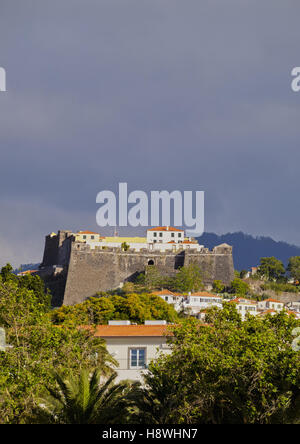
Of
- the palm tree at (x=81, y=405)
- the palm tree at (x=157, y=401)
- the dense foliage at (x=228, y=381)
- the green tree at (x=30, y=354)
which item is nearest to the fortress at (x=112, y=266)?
the green tree at (x=30, y=354)

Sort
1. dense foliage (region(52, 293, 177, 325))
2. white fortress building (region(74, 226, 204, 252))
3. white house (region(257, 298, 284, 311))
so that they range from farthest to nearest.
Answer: white fortress building (region(74, 226, 204, 252)), white house (region(257, 298, 284, 311)), dense foliage (region(52, 293, 177, 325))

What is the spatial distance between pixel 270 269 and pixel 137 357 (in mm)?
78110

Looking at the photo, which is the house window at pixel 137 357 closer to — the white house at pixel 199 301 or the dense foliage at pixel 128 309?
the dense foliage at pixel 128 309

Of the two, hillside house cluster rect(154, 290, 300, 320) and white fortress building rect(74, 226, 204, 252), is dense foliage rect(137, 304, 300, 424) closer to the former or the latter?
hillside house cluster rect(154, 290, 300, 320)

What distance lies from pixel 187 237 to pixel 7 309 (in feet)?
291

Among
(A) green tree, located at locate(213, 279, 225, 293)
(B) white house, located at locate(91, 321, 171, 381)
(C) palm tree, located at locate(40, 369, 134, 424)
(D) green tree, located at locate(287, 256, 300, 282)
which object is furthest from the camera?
(D) green tree, located at locate(287, 256, 300, 282)

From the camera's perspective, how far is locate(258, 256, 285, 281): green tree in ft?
345

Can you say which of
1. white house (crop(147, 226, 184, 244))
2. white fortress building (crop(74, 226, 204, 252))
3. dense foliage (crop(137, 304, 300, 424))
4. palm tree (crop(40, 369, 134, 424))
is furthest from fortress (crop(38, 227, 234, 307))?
palm tree (crop(40, 369, 134, 424))

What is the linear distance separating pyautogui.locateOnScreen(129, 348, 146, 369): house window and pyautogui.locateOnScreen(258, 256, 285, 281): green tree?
7702 centimetres

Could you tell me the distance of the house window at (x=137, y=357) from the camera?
99.4 feet

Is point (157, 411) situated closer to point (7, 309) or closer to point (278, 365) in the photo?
point (278, 365)

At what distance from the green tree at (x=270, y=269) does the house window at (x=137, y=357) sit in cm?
7702

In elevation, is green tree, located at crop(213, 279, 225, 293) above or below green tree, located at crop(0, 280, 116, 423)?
above
